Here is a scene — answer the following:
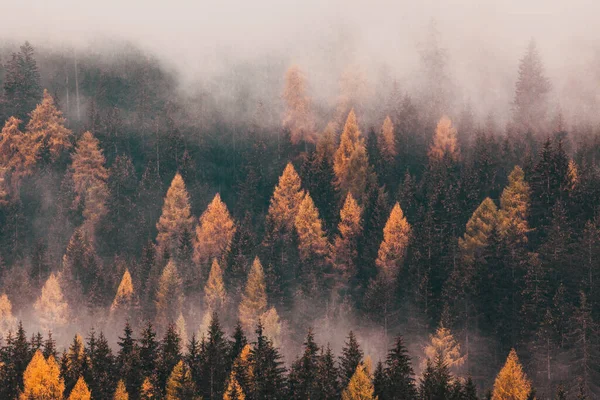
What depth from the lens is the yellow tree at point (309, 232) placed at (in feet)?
477

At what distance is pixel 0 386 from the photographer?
11206cm

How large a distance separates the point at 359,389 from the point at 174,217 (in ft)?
186

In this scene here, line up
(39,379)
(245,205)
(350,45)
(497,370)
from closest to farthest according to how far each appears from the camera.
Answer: (39,379) → (497,370) → (245,205) → (350,45)

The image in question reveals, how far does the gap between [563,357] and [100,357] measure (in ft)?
151

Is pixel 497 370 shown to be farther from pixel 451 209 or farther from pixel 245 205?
pixel 245 205

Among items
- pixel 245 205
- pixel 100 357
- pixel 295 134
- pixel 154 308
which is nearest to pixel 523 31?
pixel 295 134

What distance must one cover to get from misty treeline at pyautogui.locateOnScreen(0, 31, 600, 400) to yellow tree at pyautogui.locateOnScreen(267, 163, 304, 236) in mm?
227

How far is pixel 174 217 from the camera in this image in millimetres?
156875

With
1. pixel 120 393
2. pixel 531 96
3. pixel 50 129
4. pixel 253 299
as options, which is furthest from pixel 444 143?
pixel 120 393

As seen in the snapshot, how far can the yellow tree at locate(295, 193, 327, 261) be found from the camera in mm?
145250

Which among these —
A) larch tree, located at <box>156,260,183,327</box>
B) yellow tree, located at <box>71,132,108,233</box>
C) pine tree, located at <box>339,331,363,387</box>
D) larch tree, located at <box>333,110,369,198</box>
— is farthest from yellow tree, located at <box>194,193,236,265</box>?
pine tree, located at <box>339,331,363,387</box>

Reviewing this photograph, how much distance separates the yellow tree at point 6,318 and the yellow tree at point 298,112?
158 ft

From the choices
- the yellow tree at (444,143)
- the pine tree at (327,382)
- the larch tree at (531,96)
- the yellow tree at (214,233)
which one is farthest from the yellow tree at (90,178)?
the pine tree at (327,382)

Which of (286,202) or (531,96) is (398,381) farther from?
(531,96)
